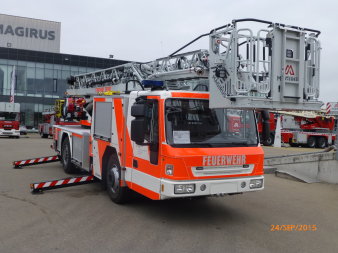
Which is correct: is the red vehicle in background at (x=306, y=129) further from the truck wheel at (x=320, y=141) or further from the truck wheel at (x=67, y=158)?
the truck wheel at (x=67, y=158)

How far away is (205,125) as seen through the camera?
6.08 metres

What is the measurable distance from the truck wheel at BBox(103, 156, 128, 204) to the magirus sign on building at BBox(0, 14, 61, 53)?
57729mm

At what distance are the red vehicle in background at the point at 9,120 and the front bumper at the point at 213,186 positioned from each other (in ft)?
87.8

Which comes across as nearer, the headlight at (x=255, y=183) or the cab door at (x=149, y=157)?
the cab door at (x=149, y=157)

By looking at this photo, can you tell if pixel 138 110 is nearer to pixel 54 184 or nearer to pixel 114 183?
pixel 114 183

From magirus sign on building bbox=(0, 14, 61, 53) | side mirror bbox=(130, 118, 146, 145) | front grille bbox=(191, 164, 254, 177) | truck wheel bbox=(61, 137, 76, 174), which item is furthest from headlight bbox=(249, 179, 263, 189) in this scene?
magirus sign on building bbox=(0, 14, 61, 53)

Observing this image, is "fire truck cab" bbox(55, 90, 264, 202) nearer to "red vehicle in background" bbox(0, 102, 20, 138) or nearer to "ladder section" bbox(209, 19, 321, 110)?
"ladder section" bbox(209, 19, 321, 110)

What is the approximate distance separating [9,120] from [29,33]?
35.7m

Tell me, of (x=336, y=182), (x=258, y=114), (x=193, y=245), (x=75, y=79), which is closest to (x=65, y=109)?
(x=75, y=79)

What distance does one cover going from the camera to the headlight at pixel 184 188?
5508mm

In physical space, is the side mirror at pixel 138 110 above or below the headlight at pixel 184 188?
above

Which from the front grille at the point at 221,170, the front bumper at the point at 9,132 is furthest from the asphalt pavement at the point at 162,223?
the front bumper at the point at 9,132

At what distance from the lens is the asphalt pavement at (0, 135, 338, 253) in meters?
5.00
